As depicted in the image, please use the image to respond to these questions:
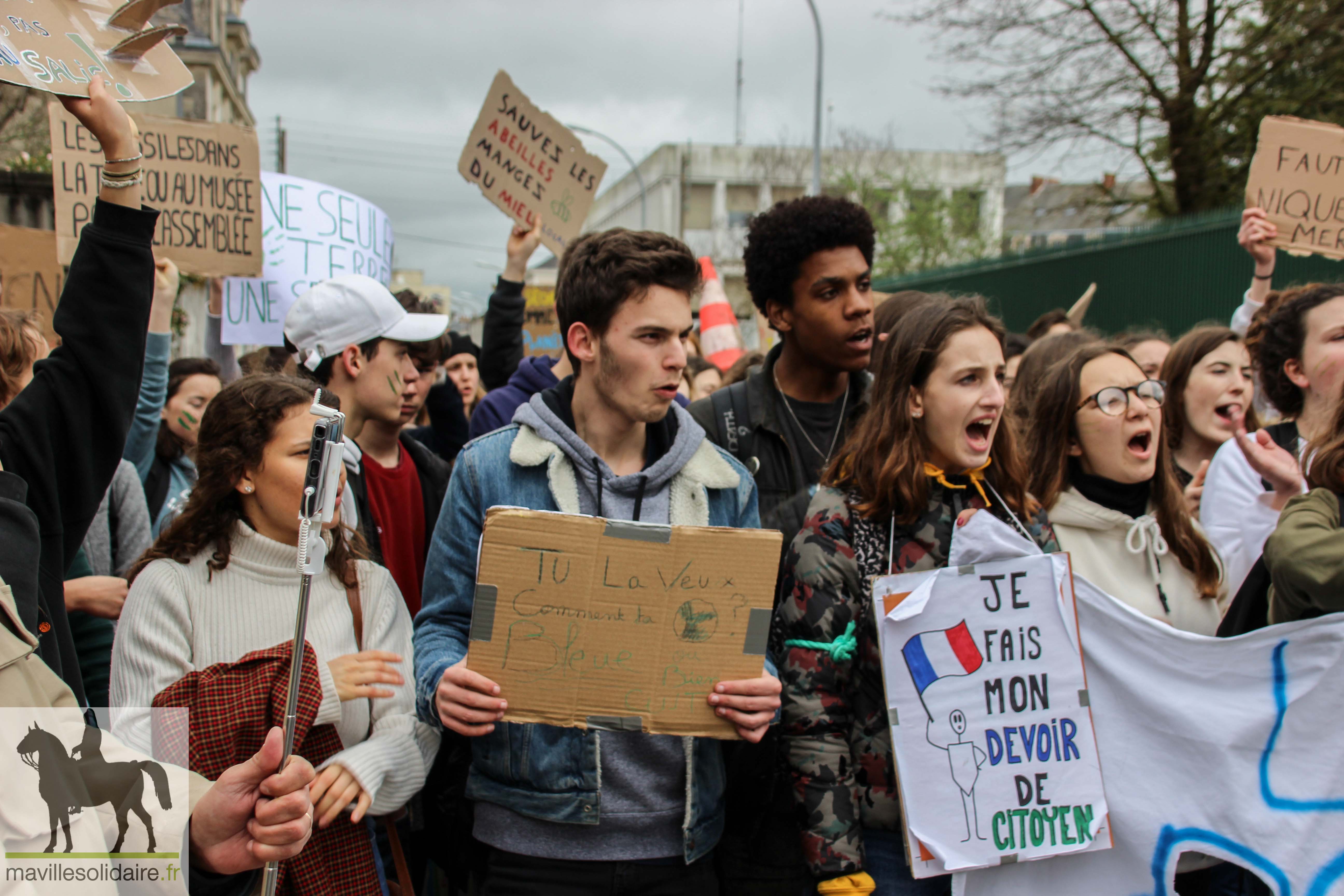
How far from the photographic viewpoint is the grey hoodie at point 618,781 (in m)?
2.23

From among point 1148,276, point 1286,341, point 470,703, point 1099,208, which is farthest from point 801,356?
point 1099,208

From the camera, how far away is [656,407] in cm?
244

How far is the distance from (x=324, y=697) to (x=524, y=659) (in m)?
0.46

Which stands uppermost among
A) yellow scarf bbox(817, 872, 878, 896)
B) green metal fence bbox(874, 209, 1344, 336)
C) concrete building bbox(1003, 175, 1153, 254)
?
concrete building bbox(1003, 175, 1153, 254)

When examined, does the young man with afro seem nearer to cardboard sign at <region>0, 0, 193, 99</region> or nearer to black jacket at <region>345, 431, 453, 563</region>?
black jacket at <region>345, 431, 453, 563</region>

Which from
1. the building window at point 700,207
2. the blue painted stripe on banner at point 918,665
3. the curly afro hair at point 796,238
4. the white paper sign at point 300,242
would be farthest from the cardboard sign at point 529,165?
the building window at point 700,207

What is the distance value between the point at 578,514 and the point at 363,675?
60 centimetres

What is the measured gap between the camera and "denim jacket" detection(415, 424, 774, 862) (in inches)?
87.2

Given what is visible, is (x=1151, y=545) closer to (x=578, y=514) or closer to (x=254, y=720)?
(x=578, y=514)

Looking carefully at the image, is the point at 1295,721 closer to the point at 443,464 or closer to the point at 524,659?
the point at 524,659

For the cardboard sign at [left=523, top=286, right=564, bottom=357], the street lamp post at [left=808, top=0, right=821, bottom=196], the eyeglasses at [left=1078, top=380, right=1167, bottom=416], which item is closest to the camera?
the eyeglasses at [left=1078, top=380, right=1167, bottom=416]

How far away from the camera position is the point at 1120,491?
3064mm

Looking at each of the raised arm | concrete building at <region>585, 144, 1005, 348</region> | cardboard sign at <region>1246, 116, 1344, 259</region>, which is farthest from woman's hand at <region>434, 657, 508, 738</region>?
concrete building at <region>585, 144, 1005, 348</region>

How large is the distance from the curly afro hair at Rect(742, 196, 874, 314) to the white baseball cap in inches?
50.6
